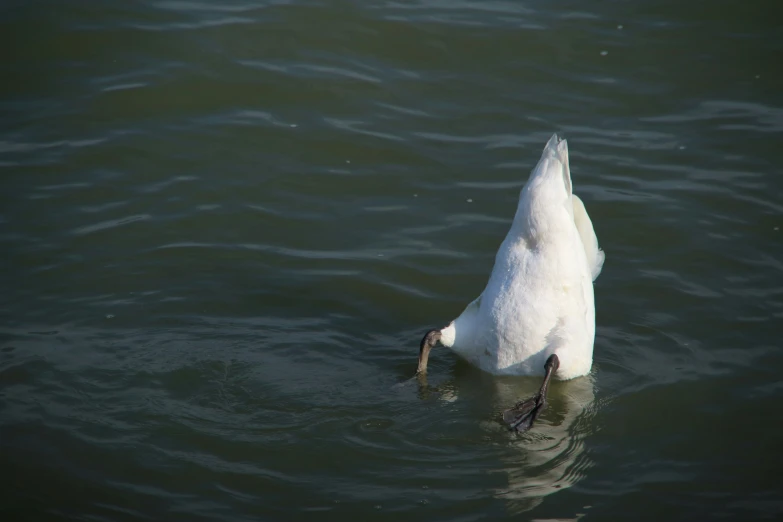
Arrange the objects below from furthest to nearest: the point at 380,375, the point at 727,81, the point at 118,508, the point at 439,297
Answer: the point at 727,81 < the point at 439,297 < the point at 380,375 < the point at 118,508

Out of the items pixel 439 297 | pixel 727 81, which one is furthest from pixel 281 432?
pixel 727 81

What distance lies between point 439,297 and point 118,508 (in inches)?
127

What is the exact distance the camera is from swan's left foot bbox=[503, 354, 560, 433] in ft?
19.0

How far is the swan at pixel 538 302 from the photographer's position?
5.81 metres

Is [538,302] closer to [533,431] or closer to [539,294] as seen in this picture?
[539,294]

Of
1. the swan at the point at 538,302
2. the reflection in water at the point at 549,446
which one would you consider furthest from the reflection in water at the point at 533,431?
the swan at the point at 538,302

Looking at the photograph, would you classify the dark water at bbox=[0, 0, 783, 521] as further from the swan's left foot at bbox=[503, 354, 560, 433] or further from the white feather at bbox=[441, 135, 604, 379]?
the white feather at bbox=[441, 135, 604, 379]

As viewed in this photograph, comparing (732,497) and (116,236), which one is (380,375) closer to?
(732,497)

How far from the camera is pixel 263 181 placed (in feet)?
28.7

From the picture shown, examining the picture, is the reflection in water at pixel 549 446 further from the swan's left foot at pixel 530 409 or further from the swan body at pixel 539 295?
the swan body at pixel 539 295

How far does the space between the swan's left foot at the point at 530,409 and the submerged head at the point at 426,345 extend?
0.69 metres

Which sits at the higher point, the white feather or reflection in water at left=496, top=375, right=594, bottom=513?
the white feather

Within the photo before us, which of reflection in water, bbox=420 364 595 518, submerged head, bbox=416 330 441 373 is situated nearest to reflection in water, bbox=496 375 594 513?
reflection in water, bbox=420 364 595 518

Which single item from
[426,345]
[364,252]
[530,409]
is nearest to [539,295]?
[530,409]
